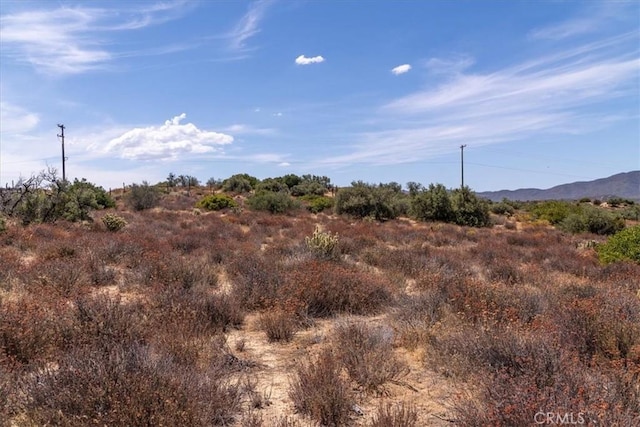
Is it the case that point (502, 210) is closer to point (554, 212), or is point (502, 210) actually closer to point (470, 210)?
point (554, 212)

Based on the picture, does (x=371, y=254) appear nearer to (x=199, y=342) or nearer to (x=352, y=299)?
(x=352, y=299)

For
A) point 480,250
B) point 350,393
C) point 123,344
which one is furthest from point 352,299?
point 480,250

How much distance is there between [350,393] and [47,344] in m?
3.70

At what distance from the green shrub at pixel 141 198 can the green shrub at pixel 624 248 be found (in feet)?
100

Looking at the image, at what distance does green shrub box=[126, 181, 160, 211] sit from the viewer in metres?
33.5

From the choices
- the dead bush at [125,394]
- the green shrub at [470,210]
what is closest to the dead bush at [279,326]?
the dead bush at [125,394]

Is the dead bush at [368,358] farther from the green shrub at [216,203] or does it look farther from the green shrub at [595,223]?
the green shrub at [216,203]

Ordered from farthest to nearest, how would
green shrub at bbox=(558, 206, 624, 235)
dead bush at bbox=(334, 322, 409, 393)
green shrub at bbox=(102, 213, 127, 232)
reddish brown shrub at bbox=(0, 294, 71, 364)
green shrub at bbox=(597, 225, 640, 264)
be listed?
green shrub at bbox=(558, 206, 624, 235), green shrub at bbox=(102, 213, 127, 232), green shrub at bbox=(597, 225, 640, 264), reddish brown shrub at bbox=(0, 294, 71, 364), dead bush at bbox=(334, 322, 409, 393)

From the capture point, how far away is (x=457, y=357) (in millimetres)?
4895

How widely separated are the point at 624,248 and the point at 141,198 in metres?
31.8

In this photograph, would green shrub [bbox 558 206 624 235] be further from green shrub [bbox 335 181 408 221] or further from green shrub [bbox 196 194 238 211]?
green shrub [bbox 196 194 238 211]

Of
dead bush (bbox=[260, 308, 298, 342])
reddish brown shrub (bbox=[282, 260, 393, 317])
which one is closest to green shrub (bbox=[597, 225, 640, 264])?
reddish brown shrub (bbox=[282, 260, 393, 317])

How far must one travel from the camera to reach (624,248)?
12.2m

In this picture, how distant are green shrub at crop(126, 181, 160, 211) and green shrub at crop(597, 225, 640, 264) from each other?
100 ft
